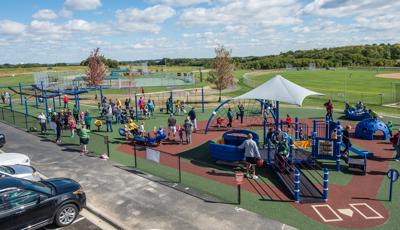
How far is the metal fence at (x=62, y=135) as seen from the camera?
18098 millimetres

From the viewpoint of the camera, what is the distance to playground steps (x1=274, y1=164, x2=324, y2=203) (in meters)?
11.3

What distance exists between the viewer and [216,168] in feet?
48.6

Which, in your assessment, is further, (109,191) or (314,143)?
(314,143)

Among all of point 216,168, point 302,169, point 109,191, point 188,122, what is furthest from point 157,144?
point 302,169

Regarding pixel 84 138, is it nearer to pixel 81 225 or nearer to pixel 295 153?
pixel 81 225

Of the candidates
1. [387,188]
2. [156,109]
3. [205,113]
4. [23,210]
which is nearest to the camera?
[23,210]

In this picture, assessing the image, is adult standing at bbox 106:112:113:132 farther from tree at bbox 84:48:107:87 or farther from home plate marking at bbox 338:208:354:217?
tree at bbox 84:48:107:87

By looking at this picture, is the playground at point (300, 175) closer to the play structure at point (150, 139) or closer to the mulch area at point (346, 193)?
the mulch area at point (346, 193)

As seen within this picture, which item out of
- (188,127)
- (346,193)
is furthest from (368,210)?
(188,127)

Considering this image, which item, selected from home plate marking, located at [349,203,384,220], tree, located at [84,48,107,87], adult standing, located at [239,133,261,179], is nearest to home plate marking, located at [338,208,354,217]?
home plate marking, located at [349,203,384,220]

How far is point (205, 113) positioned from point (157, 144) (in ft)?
38.4

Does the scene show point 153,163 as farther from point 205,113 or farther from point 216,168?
point 205,113

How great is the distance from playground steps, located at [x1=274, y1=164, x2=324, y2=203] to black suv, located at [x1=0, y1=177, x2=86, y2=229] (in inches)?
279

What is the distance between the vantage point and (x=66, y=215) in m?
10.1
